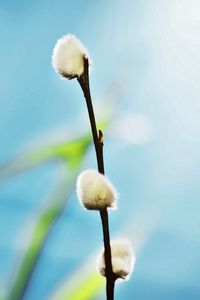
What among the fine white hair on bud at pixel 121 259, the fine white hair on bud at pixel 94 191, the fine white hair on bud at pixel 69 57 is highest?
the fine white hair on bud at pixel 69 57

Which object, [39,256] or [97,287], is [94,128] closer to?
[97,287]

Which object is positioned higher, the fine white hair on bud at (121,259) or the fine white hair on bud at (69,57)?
the fine white hair on bud at (69,57)

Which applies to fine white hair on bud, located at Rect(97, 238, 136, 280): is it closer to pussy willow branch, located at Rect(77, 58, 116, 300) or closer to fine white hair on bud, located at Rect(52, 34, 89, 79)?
pussy willow branch, located at Rect(77, 58, 116, 300)

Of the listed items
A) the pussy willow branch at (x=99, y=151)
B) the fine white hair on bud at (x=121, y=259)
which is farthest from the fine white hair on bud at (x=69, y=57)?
the fine white hair on bud at (x=121, y=259)

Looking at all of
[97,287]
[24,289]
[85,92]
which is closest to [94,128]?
[85,92]

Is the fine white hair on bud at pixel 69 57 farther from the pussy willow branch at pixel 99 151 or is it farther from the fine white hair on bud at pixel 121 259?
the fine white hair on bud at pixel 121 259
